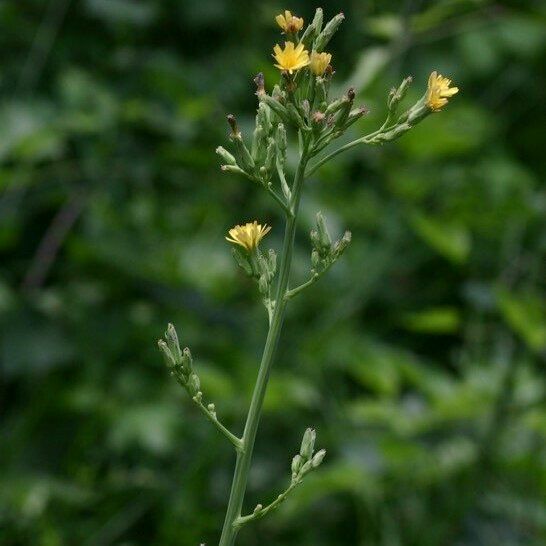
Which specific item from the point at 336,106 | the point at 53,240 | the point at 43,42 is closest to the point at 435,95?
the point at 336,106

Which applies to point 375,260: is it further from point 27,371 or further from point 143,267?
point 27,371

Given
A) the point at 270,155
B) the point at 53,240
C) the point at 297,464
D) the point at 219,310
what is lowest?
the point at 219,310

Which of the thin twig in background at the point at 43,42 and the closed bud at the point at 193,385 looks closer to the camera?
the closed bud at the point at 193,385

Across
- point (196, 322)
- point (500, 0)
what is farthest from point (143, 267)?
point (500, 0)

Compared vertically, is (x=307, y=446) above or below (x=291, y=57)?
below

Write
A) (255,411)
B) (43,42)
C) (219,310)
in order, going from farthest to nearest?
(43,42), (219,310), (255,411)

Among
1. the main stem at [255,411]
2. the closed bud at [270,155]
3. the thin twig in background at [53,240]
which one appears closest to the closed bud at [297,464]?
the main stem at [255,411]

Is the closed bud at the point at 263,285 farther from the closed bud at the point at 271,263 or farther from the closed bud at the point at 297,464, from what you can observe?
the closed bud at the point at 297,464

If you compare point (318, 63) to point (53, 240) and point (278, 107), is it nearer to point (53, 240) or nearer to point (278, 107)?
point (278, 107)

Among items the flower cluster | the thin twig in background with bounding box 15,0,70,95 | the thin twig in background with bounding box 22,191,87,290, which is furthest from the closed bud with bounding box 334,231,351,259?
the thin twig in background with bounding box 15,0,70,95
